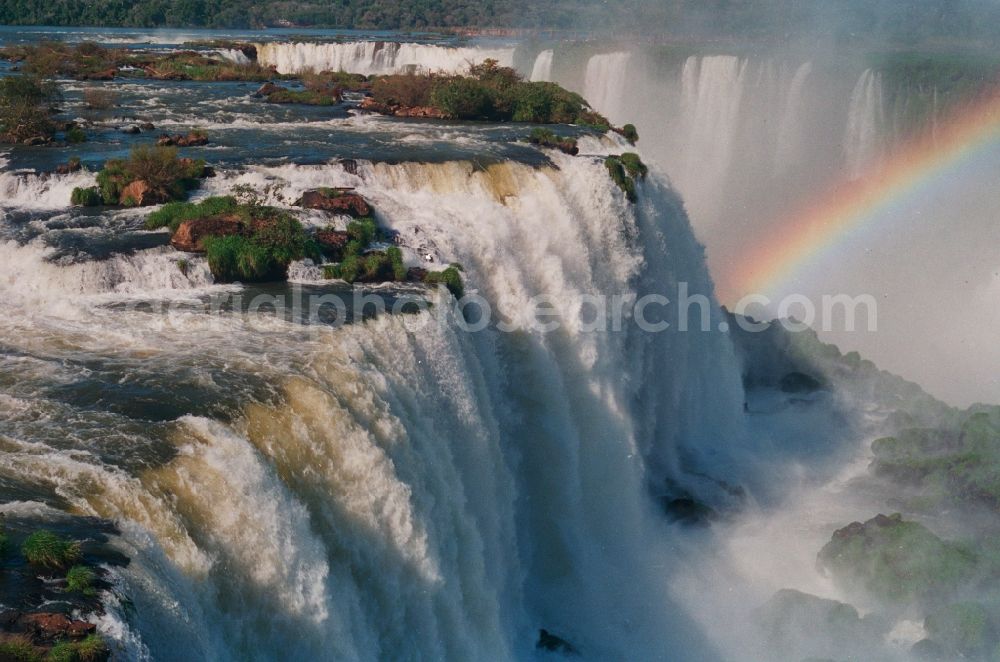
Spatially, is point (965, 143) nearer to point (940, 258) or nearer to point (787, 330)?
point (940, 258)

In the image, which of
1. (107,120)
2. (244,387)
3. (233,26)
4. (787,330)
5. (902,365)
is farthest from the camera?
(233,26)

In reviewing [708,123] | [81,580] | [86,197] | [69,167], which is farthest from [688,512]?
[708,123]

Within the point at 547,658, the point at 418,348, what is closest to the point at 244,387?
the point at 418,348

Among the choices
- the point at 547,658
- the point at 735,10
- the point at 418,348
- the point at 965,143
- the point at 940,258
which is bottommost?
the point at 547,658

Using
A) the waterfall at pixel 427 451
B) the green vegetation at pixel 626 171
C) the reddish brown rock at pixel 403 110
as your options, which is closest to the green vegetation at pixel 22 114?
the waterfall at pixel 427 451

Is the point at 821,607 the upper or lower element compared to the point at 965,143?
lower

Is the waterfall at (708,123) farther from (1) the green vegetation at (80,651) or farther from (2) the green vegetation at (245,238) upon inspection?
(1) the green vegetation at (80,651)

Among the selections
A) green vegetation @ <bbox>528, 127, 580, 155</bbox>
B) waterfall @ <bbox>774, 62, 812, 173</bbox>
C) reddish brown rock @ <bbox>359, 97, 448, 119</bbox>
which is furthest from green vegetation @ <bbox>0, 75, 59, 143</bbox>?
waterfall @ <bbox>774, 62, 812, 173</bbox>

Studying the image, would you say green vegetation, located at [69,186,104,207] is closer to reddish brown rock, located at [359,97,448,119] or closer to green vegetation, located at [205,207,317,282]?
green vegetation, located at [205,207,317,282]

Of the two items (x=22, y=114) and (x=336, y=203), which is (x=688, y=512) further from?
(x=22, y=114)
